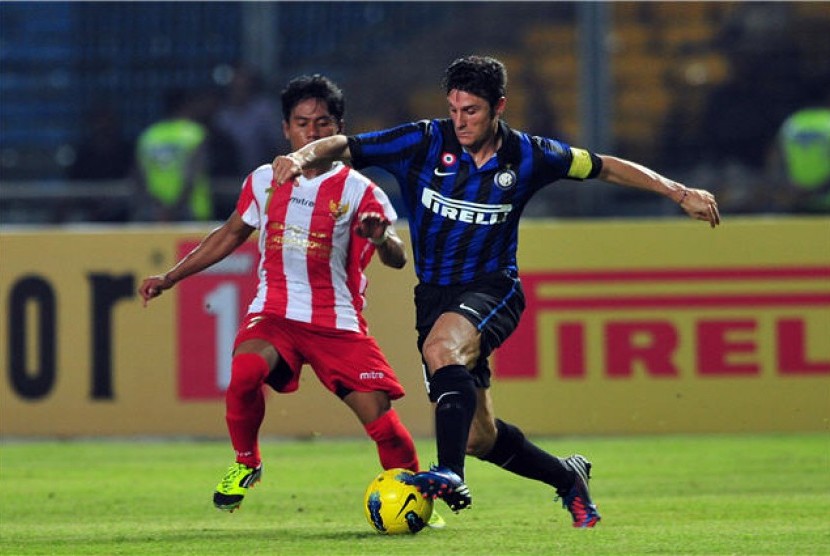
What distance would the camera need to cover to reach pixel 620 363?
12.2m

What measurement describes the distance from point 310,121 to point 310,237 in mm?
501

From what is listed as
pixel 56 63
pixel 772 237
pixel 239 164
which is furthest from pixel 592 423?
pixel 56 63

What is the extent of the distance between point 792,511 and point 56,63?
8403 millimetres

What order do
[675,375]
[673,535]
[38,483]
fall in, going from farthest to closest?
1. [675,375]
2. [38,483]
3. [673,535]

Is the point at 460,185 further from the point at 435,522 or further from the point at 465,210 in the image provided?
the point at 435,522

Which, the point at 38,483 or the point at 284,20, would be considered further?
the point at 284,20

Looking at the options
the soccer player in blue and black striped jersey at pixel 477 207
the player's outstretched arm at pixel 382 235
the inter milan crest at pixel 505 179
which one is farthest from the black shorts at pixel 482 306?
the inter milan crest at pixel 505 179

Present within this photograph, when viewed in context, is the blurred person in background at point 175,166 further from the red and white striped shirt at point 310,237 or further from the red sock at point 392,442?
the red sock at point 392,442

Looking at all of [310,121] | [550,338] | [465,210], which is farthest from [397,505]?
[550,338]

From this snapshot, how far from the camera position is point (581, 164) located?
6.95 meters

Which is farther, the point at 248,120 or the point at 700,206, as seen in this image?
the point at 248,120

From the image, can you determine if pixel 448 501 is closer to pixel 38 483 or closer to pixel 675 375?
pixel 38 483

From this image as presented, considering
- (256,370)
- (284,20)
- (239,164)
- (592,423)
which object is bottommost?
(592,423)

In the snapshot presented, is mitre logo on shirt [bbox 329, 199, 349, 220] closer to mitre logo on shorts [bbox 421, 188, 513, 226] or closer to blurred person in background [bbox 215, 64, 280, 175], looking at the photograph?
mitre logo on shorts [bbox 421, 188, 513, 226]
